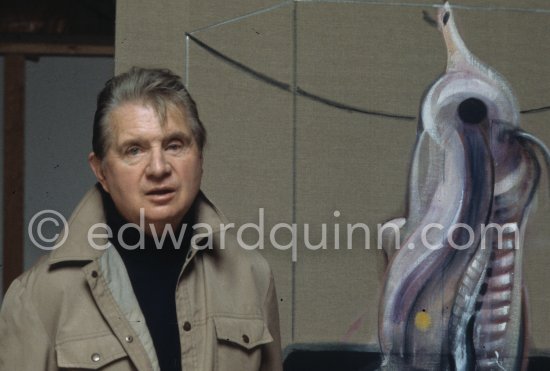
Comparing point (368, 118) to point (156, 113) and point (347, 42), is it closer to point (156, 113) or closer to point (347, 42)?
point (347, 42)

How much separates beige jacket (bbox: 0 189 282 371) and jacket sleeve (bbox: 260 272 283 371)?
0.21ft

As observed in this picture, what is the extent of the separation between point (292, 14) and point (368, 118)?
590 millimetres

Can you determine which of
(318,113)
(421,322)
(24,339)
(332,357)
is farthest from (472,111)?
(24,339)

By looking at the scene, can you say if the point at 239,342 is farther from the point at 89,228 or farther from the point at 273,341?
the point at 89,228

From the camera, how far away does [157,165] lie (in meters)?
2.64

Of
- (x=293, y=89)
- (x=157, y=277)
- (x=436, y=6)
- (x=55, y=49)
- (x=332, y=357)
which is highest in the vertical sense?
(x=436, y=6)

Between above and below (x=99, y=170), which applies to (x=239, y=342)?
below

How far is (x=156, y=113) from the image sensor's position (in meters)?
2.67

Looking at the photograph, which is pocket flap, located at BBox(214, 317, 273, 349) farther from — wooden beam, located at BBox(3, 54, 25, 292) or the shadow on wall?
wooden beam, located at BBox(3, 54, 25, 292)

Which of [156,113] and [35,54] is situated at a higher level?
[35,54]

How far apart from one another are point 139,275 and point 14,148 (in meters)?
2.51

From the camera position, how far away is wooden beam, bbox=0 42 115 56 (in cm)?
500

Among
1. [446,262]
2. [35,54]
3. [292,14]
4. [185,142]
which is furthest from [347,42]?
[185,142]

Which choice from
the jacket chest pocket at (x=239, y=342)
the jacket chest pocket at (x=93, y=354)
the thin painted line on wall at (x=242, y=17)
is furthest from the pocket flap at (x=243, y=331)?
the thin painted line on wall at (x=242, y=17)
